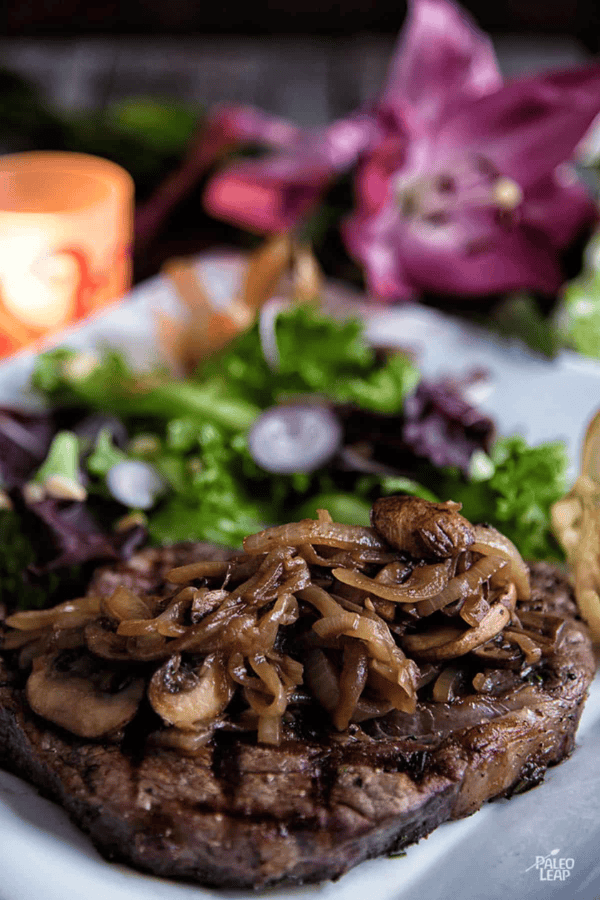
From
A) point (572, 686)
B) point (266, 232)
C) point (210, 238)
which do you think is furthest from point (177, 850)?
point (210, 238)

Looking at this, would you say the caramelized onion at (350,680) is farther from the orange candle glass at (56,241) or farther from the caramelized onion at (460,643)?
the orange candle glass at (56,241)

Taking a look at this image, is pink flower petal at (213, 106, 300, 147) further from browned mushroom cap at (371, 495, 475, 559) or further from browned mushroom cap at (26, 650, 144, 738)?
browned mushroom cap at (26, 650, 144, 738)

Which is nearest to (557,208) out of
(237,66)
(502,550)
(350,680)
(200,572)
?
(502,550)

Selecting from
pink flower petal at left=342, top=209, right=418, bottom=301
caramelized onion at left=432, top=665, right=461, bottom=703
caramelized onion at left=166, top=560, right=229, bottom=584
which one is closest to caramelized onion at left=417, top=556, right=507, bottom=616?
caramelized onion at left=432, top=665, right=461, bottom=703

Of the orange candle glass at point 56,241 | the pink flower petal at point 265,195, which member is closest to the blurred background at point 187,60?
the pink flower petal at point 265,195

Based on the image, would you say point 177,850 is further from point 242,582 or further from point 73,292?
point 73,292
